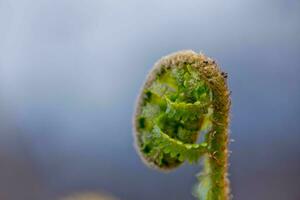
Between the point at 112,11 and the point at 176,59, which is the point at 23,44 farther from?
the point at 176,59

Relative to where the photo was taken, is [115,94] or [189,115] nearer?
[189,115]

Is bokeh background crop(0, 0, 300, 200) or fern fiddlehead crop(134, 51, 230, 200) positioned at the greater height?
bokeh background crop(0, 0, 300, 200)

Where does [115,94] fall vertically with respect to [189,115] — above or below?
above

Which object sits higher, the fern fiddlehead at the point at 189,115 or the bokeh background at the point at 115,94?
the bokeh background at the point at 115,94

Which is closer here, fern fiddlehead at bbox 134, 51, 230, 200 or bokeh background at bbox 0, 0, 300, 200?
fern fiddlehead at bbox 134, 51, 230, 200

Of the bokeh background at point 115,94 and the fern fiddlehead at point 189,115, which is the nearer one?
the fern fiddlehead at point 189,115
